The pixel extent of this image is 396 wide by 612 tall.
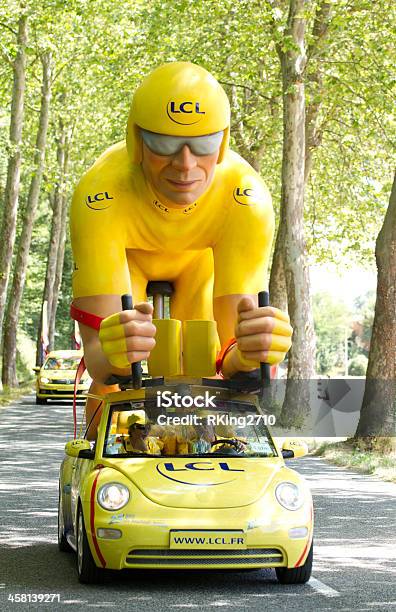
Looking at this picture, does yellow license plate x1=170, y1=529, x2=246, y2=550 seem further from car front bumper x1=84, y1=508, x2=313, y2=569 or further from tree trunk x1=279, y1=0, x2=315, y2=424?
tree trunk x1=279, y1=0, x2=315, y2=424

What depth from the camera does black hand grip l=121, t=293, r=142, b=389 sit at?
877 centimetres

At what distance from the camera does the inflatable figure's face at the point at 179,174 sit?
948 centimetres

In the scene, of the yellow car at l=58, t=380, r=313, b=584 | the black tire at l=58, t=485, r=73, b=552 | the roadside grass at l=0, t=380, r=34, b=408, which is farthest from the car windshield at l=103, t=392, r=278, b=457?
the roadside grass at l=0, t=380, r=34, b=408

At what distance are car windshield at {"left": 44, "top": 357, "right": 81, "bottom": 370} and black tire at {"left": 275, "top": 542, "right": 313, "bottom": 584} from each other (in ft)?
98.5

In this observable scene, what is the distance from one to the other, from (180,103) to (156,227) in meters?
1.02

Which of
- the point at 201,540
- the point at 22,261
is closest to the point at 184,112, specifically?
the point at 201,540

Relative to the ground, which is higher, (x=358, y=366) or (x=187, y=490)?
(x=358, y=366)

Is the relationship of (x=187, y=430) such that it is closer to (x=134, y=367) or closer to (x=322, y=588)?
(x=134, y=367)

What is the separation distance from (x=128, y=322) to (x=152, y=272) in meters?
1.84

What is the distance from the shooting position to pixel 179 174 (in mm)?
9523

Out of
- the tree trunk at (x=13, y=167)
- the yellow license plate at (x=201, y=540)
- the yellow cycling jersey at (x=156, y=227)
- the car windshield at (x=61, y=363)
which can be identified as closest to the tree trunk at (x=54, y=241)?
A: the tree trunk at (x=13, y=167)

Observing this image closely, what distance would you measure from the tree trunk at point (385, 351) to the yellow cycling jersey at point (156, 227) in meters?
11.1

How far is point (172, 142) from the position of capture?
9.42 meters

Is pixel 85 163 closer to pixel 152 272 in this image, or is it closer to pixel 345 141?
pixel 345 141
